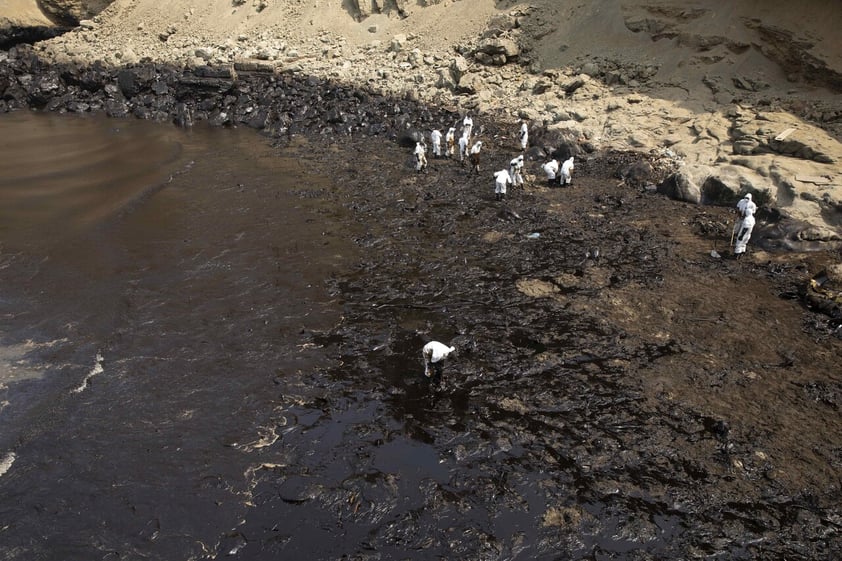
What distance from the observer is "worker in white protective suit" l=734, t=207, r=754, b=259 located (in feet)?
37.9

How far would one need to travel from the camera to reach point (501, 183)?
49.0 feet

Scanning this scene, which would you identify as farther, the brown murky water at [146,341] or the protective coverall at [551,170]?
the protective coverall at [551,170]

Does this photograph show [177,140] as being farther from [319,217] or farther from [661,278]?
[661,278]

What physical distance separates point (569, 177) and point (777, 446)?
988 cm

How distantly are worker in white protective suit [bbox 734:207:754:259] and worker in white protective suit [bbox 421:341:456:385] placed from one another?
7.00 metres

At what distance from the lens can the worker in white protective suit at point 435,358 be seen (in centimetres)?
806

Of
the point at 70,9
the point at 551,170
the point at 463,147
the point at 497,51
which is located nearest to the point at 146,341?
the point at 551,170

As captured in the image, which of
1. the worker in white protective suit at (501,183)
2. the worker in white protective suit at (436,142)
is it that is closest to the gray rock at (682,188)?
the worker in white protective suit at (501,183)

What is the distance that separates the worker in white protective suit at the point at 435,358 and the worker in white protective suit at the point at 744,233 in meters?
7.00

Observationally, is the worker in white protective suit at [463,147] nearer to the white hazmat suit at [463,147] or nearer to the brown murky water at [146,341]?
the white hazmat suit at [463,147]

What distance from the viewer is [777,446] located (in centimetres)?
729

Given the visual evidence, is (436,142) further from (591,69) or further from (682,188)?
(591,69)

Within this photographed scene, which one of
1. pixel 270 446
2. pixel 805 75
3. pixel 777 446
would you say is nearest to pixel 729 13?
pixel 805 75

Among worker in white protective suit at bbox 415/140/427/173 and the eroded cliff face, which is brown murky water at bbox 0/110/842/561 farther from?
the eroded cliff face
